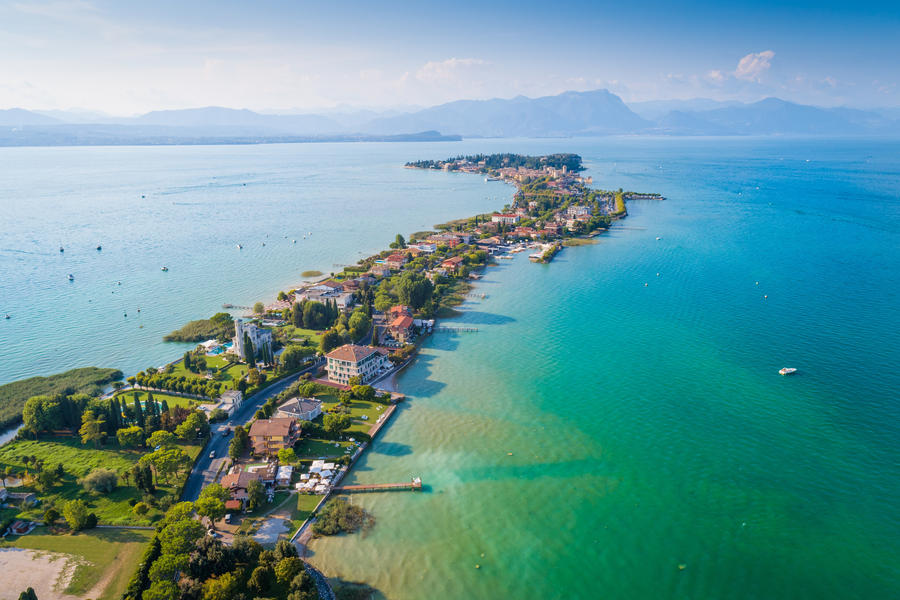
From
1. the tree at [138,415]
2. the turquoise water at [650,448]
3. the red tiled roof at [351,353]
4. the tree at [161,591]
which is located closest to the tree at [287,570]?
the turquoise water at [650,448]

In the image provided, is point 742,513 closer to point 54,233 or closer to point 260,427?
point 260,427

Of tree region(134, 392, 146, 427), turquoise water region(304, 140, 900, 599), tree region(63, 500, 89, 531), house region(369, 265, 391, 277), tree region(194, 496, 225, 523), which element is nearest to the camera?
turquoise water region(304, 140, 900, 599)

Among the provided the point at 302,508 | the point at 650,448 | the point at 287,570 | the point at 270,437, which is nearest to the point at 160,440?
the point at 270,437

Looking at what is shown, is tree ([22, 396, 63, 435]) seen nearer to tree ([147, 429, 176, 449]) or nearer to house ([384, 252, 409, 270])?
tree ([147, 429, 176, 449])

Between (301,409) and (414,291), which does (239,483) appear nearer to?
(301,409)

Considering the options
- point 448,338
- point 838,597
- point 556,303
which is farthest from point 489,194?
point 838,597

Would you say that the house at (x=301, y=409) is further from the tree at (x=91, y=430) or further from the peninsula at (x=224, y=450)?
the tree at (x=91, y=430)

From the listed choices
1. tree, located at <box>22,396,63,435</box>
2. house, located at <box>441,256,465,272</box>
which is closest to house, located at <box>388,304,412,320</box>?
house, located at <box>441,256,465,272</box>
